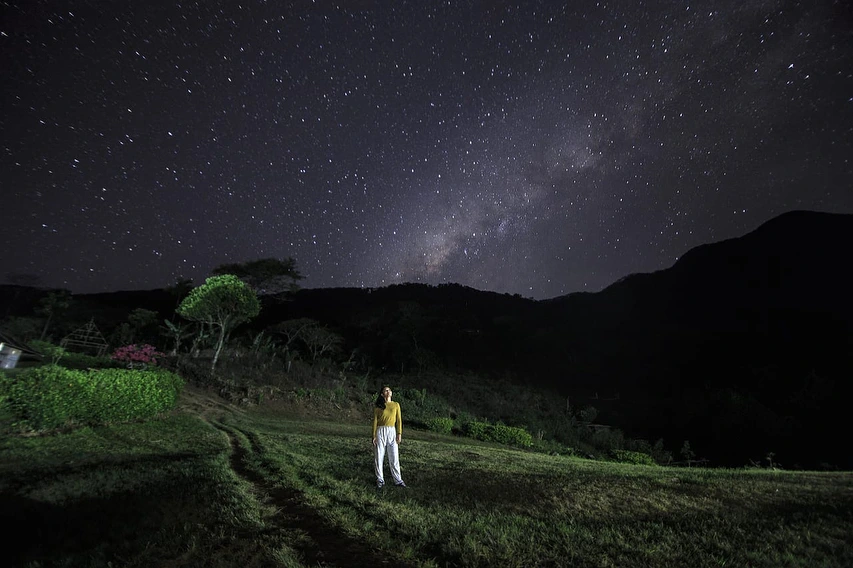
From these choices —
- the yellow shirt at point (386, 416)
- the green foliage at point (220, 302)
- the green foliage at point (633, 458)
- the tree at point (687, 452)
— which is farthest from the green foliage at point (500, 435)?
the green foliage at point (220, 302)

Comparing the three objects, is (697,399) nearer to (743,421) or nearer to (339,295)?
(743,421)

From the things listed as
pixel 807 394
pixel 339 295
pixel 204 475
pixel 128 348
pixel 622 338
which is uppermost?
pixel 339 295

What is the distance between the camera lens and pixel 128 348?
20.2 m

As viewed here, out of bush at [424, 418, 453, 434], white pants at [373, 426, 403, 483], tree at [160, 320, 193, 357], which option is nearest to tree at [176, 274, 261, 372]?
tree at [160, 320, 193, 357]

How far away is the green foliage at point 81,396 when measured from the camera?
34.8ft

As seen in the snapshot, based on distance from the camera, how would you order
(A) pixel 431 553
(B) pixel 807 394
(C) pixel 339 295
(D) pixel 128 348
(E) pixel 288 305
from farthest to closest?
(C) pixel 339 295 < (E) pixel 288 305 < (B) pixel 807 394 < (D) pixel 128 348 < (A) pixel 431 553

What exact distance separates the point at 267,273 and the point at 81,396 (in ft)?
114

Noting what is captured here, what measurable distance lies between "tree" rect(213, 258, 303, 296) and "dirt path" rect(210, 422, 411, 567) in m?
41.1

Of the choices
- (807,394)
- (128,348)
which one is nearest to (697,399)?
(807,394)

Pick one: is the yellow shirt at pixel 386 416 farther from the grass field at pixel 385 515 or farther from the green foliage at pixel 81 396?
the green foliage at pixel 81 396

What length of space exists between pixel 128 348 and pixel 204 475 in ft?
54.9

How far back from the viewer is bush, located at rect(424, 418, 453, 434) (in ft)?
80.2

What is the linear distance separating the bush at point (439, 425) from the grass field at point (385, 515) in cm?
1500

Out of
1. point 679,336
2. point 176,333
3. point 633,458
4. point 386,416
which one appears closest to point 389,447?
point 386,416
